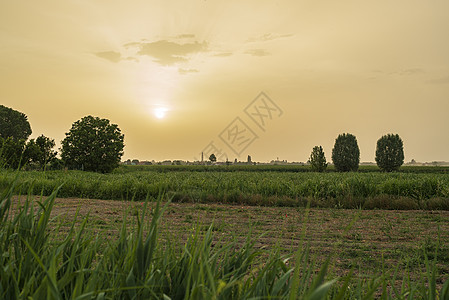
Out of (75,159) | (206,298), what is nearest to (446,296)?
(206,298)

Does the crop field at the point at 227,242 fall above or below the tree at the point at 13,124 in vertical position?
below

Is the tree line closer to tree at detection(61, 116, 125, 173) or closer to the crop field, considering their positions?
tree at detection(61, 116, 125, 173)

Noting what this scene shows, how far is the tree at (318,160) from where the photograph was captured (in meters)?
56.3

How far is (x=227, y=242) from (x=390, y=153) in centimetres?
7491

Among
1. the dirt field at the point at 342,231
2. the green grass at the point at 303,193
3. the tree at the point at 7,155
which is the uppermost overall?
the tree at the point at 7,155

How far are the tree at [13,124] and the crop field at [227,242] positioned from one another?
54112 millimetres

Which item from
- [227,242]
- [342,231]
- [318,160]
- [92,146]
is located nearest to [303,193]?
[342,231]

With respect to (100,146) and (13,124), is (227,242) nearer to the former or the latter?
(100,146)

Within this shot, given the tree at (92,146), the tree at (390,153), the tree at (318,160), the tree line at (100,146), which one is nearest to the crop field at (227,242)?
the tree line at (100,146)

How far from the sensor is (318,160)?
56.6 m

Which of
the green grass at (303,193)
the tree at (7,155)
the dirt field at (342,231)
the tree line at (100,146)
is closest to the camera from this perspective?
the tree at (7,155)

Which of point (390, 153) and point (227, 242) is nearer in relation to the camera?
point (227, 242)

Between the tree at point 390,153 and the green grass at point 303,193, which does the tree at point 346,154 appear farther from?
the green grass at point 303,193

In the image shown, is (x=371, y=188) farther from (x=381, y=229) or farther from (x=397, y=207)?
(x=381, y=229)
